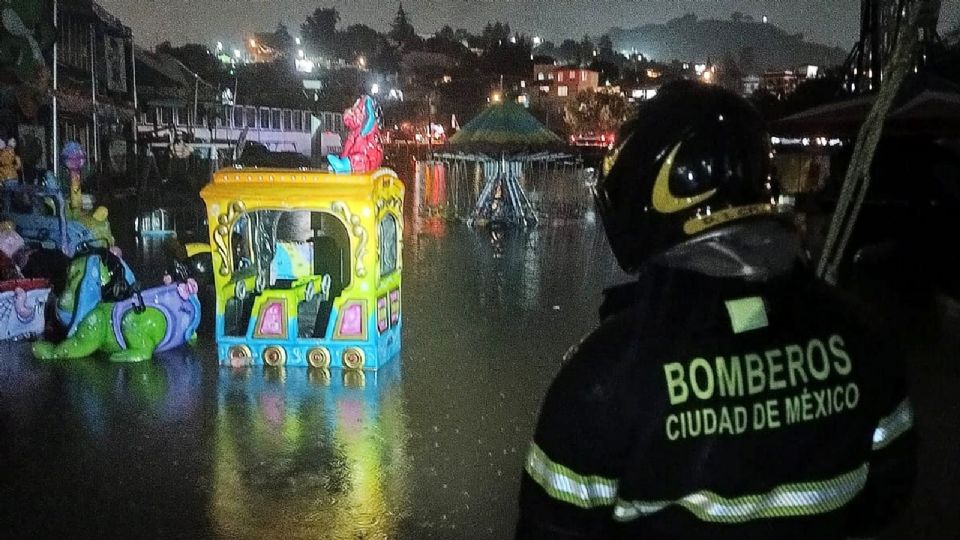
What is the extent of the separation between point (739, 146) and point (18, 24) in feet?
64.9

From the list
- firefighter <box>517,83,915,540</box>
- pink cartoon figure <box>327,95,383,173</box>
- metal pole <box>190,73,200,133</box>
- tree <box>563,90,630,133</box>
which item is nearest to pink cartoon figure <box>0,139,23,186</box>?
pink cartoon figure <box>327,95,383,173</box>

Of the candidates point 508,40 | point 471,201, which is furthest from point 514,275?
point 508,40

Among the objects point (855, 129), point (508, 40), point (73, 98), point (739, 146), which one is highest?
point (508, 40)

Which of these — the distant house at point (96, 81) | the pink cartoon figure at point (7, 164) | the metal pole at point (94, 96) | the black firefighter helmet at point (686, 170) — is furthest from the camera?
the metal pole at point (94, 96)

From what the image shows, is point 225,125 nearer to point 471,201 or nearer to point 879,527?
point 471,201

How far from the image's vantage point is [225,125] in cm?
3319

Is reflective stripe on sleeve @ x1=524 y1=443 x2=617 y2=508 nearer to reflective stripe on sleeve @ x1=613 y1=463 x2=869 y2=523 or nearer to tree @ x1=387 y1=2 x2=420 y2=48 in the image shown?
reflective stripe on sleeve @ x1=613 y1=463 x2=869 y2=523

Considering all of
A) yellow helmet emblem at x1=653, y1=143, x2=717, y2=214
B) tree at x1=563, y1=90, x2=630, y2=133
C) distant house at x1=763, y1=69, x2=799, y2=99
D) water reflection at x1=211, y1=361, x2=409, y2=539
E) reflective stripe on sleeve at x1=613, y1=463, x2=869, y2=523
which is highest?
distant house at x1=763, y1=69, x2=799, y2=99

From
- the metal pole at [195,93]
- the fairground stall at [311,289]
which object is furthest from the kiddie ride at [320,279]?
the metal pole at [195,93]

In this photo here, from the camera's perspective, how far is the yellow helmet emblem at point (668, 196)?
1.89 metres

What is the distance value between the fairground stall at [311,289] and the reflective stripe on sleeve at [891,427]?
6079 mm

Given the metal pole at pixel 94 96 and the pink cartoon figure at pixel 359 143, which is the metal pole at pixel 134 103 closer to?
the metal pole at pixel 94 96

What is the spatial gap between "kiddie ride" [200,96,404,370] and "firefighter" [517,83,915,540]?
6.04 meters

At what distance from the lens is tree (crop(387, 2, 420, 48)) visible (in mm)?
87706
